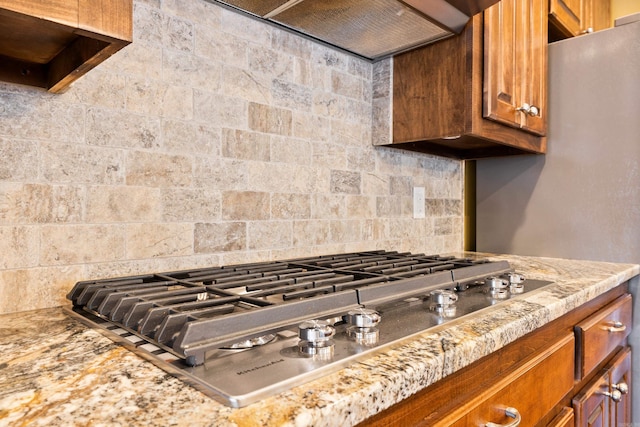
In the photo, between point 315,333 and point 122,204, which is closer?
point 315,333

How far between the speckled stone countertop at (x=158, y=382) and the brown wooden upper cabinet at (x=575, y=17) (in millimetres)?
1687

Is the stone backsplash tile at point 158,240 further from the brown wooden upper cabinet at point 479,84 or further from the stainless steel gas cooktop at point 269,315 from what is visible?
the brown wooden upper cabinet at point 479,84

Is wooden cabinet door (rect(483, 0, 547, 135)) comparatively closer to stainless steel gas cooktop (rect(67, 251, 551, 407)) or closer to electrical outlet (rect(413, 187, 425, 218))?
electrical outlet (rect(413, 187, 425, 218))

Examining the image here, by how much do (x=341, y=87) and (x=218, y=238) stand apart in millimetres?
717

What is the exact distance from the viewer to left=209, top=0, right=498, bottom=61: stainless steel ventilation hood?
1.16 m

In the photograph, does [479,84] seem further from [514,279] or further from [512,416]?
→ [512,416]

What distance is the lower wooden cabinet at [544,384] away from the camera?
645mm

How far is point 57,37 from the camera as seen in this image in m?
0.68

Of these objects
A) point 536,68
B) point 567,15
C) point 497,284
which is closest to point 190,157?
point 497,284

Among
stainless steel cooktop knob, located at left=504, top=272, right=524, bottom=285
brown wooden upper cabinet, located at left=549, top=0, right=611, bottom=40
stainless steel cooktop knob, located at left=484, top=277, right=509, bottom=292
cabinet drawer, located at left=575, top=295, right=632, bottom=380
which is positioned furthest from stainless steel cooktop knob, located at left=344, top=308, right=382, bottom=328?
brown wooden upper cabinet, located at left=549, top=0, right=611, bottom=40

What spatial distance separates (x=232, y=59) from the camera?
3.92 ft

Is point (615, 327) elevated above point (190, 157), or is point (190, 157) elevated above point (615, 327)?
point (190, 157)

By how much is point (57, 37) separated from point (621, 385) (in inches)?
66.3

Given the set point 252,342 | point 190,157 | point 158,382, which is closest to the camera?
point 158,382
